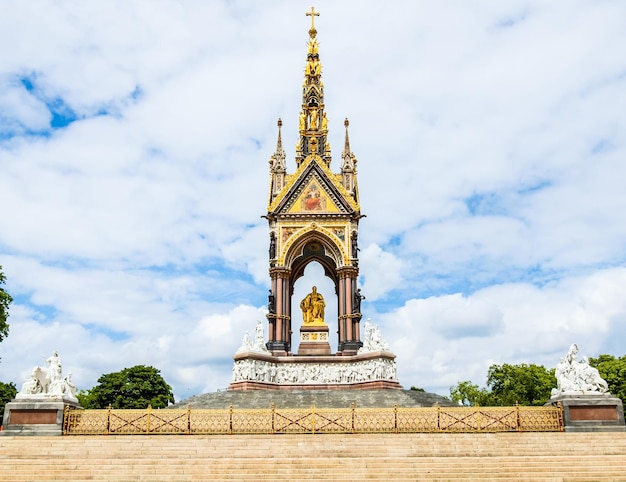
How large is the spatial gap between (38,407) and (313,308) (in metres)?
16.6

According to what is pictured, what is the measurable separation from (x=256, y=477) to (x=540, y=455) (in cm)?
818

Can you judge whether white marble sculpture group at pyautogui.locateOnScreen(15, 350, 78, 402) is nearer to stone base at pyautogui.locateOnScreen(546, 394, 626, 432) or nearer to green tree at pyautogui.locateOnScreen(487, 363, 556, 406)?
stone base at pyautogui.locateOnScreen(546, 394, 626, 432)

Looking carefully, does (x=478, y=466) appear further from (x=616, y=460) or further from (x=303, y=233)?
(x=303, y=233)

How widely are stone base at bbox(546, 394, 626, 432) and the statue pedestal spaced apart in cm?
1452

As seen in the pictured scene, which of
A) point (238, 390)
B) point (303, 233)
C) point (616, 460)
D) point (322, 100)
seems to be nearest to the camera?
point (616, 460)

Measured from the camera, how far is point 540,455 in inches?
731

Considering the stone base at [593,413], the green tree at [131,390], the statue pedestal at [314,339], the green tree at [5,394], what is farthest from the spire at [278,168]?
the green tree at [131,390]

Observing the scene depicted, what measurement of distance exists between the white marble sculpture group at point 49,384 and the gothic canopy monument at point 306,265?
369 inches

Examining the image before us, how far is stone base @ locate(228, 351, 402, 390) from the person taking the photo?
101 feet

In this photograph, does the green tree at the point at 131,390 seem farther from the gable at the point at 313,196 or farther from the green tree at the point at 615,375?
the green tree at the point at 615,375

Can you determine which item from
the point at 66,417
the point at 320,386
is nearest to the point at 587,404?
the point at 320,386

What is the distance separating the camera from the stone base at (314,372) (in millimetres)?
30797

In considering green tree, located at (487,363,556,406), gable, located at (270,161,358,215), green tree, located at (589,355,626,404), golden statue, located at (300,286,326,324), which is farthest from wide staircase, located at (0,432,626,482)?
green tree, located at (487,363,556,406)

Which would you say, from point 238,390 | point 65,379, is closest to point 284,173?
point 238,390
